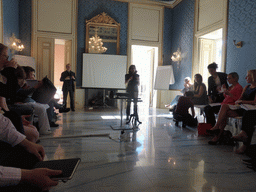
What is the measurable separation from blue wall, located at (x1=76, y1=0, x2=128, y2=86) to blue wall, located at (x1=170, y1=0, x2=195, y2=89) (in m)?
1.90

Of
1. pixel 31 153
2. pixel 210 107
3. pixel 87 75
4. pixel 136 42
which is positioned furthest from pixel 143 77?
pixel 31 153

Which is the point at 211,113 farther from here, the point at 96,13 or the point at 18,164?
the point at 96,13

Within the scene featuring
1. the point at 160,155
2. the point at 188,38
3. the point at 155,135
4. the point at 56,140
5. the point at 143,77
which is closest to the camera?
the point at 160,155

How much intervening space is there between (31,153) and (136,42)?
6.96 meters

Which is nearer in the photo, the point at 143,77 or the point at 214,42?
the point at 214,42

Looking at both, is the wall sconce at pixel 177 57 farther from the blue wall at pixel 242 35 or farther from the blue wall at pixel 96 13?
the blue wall at pixel 242 35

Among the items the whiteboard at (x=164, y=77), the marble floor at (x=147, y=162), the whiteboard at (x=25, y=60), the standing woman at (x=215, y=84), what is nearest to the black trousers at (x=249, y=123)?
the marble floor at (x=147, y=162)

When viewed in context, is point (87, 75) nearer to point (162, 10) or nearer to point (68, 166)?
point (162, 10)

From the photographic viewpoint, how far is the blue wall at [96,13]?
7102 mm

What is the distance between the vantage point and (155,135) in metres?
3.45

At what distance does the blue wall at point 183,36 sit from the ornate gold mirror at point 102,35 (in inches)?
86.6

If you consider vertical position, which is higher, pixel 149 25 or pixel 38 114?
pixel 149 25

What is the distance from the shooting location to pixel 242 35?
439 cm

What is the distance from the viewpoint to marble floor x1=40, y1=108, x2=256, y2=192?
168 cm
